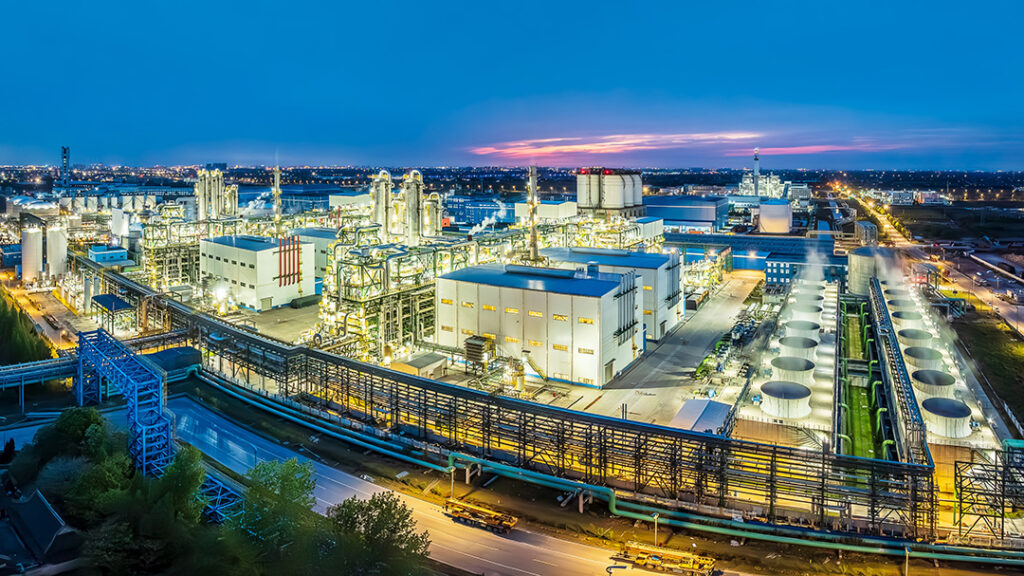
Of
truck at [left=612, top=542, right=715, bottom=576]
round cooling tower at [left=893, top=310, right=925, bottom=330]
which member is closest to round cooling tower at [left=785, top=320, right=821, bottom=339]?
round cooling tower at [left=893, top=310, right=925, bottom=330]

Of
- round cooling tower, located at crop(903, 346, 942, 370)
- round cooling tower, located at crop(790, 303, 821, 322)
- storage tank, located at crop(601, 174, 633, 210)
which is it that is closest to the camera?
round cooling tower, located at crop(903, 346, 942, 370)

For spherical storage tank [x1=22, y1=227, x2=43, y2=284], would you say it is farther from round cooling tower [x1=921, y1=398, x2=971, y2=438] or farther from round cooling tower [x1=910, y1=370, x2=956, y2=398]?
round cooling tower [x1=921, y1=398, x2=971, y2=438]

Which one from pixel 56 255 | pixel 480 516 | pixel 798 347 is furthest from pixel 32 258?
pixel 798 347

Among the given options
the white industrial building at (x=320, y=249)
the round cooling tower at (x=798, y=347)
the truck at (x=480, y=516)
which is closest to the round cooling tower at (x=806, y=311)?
the round cooling tower at (x=798, y=347)

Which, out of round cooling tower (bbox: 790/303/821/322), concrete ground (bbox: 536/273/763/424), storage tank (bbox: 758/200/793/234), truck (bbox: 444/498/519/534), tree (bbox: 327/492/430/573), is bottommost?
truck (bbox: 444/498/519/534)

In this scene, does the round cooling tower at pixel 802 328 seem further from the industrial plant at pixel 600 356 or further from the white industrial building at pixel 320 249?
the white industrial building at pixel 320 249

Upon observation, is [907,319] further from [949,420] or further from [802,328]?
[949,420]
